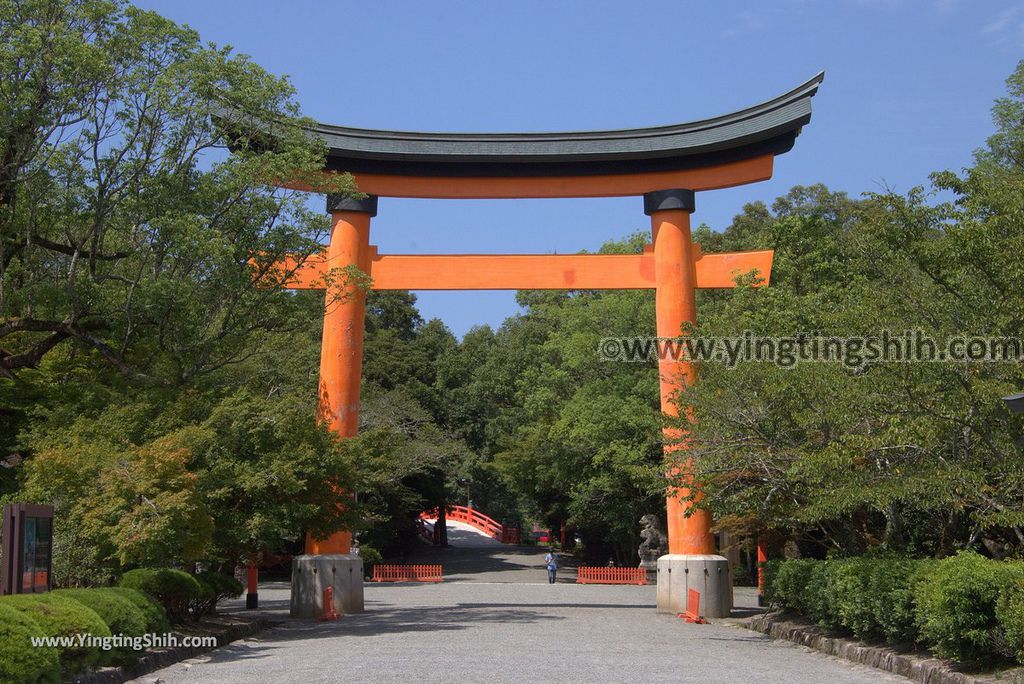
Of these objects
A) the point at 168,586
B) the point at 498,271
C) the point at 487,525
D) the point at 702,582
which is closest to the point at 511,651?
the point at 168,586

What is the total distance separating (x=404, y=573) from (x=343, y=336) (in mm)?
19197

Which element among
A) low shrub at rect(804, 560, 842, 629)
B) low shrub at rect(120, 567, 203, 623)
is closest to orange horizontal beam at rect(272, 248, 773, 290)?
low shrub at rect(120, 567, 203, 623)

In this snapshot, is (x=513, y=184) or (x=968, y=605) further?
(x=513, y=184)

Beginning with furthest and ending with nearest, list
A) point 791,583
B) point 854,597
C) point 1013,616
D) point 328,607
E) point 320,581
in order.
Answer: point 320,581 < point 328,607 < point 791,583 < point 854,597 < point 1013,616

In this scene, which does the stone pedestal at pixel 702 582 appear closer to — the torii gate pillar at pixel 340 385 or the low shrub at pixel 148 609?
the torii gate pillar at pixel 340 385

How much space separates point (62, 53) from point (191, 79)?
2187 mm

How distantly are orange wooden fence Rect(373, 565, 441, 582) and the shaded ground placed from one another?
12.9 metres

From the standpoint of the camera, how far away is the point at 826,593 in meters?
14.6

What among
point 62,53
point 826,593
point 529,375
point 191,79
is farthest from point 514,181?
point 529,375

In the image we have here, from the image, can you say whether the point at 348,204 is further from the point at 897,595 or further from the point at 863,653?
the point at 897,595

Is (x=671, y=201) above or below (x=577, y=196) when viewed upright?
below

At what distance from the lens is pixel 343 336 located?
20844mm

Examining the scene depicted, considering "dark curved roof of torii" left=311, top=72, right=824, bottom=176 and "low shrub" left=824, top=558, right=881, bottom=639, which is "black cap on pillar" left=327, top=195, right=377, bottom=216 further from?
"low shrub" left=824, top=558, right=881, bottom=639

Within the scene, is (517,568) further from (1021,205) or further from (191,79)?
(1021,205)
